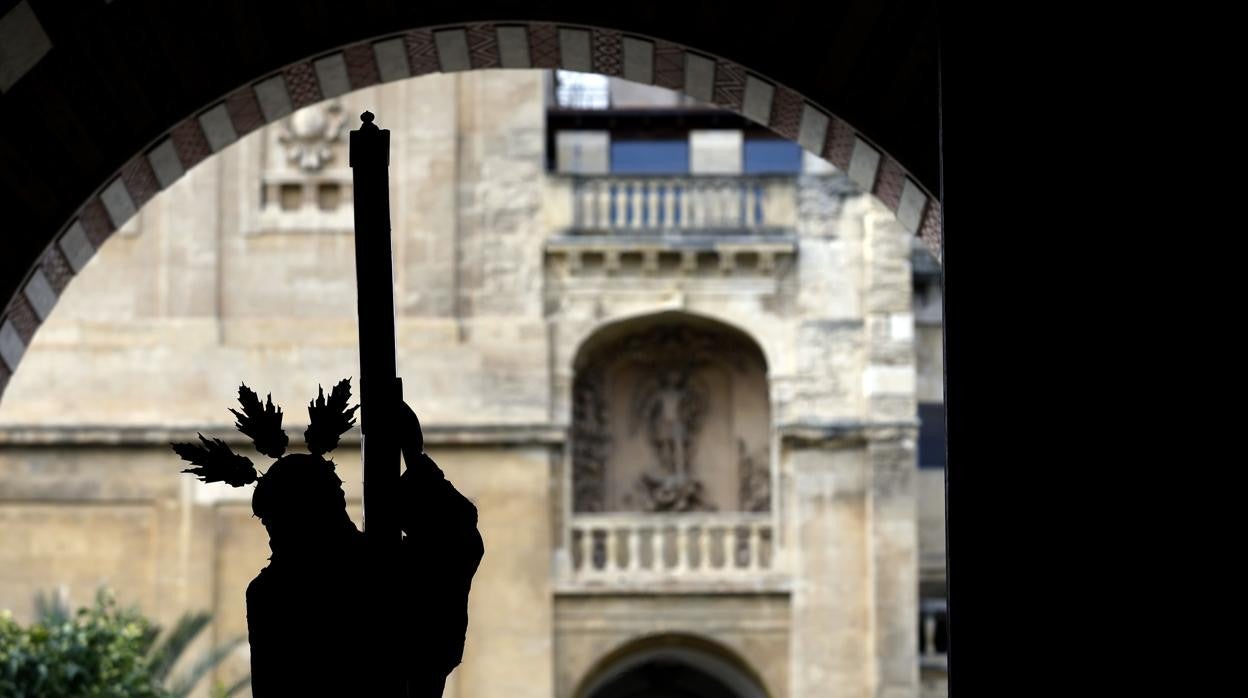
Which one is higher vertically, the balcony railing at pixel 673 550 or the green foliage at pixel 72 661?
the balcony railing at pixel 673 550

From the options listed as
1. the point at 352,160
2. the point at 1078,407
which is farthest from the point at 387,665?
the point at 1078,407

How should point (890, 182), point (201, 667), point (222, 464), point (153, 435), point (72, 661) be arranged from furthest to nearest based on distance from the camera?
1. point (153, 435)
2. point (201, 667)
3. point (72, 661)
4. point (890, 182)
5. point (222, 464)

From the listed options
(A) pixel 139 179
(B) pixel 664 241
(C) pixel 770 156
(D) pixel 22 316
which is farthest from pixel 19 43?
(C) pixel 770 156

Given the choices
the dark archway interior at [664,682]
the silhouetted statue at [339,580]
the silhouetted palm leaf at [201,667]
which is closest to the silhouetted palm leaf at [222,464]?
the silhouetted statue at [339,580]

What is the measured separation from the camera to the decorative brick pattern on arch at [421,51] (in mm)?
9344

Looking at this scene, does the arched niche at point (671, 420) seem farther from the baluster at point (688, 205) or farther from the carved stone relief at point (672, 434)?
the baluster at point (688, 205)

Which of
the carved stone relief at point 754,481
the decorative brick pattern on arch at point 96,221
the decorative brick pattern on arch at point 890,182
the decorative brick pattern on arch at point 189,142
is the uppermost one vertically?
the carved stone relief at point 754,481

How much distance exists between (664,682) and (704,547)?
398 cm

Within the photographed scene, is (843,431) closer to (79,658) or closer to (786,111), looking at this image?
(79,658)

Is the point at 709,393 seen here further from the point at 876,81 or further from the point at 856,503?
the point at 876,81

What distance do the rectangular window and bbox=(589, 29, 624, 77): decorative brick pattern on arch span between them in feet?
51.7

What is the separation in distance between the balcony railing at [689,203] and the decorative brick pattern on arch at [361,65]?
1434cm

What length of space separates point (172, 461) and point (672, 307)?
580 centimetres

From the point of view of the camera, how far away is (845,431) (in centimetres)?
2334
